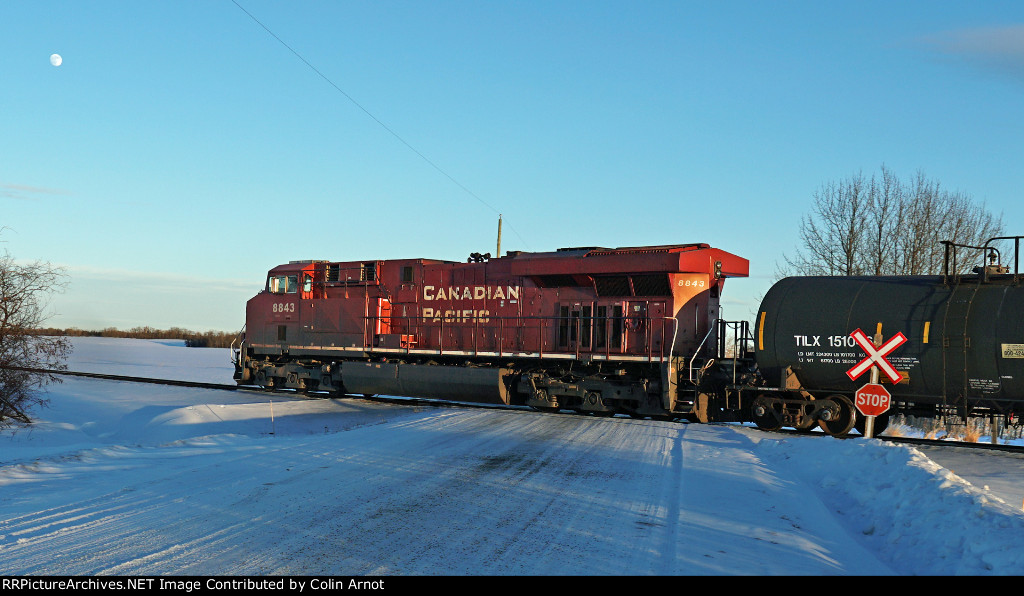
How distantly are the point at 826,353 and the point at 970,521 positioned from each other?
25.2 feet

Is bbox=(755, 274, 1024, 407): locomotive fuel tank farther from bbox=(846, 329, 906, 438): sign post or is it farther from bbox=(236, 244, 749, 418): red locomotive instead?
bbox=(236, 244, 749, 418): red locomotive

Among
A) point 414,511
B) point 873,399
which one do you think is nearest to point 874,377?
point 873,399

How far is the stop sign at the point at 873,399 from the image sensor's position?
1164 centimetres

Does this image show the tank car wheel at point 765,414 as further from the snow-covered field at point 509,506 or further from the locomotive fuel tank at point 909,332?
the snow-covered field at point 509,506

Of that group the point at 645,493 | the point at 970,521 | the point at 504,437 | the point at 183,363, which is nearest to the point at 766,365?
the point at 504,437

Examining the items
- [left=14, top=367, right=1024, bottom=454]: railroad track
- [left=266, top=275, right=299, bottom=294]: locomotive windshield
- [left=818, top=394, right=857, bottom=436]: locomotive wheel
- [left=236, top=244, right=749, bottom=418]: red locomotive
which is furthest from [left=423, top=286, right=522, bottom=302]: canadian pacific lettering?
[left=818, top=394, right=857, bottom=436]: locomotive wheel

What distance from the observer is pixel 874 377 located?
11.8 m

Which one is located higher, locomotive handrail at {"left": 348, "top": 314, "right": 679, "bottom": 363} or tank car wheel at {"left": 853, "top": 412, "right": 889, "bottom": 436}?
locomotive handrail at {"left": 348, "top": 314, "right": 679, "bottom": 363}

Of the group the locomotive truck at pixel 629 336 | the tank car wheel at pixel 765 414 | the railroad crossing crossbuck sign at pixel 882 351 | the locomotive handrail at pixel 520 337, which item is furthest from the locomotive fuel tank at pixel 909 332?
the locomotive handrail at pixel 520 337

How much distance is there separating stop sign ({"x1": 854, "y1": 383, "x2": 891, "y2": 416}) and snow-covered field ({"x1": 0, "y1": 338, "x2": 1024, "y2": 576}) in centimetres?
73

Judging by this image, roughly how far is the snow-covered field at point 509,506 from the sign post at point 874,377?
78cm

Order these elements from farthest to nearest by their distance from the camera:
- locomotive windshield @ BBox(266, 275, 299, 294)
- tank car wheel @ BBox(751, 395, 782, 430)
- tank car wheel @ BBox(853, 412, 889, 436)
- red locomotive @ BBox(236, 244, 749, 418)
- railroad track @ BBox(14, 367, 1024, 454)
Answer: locomotive windshield @ BBox(266, 275, 299, 294), red locomotive @ BBox(236, 244, 749, 418), tank car wheel @ BBox(751, 395, 782, 430), tank car wheel @ BBox(853, 412, 889, 436), railroad track @ BBox(14, 367, 1024, 454)

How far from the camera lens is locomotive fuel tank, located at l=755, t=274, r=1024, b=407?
12.4 metres
